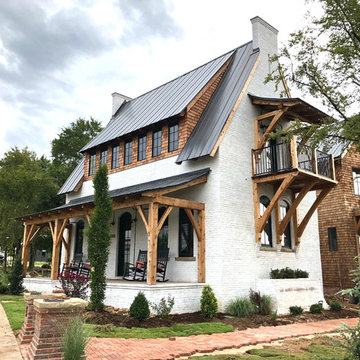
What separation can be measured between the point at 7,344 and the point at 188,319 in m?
4.74

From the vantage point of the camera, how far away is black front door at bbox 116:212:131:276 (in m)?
14.9

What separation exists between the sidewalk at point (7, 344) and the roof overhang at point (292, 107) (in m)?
10.0

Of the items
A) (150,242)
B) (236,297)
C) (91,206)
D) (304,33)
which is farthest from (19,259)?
(304,33)

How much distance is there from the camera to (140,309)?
9.04 meters

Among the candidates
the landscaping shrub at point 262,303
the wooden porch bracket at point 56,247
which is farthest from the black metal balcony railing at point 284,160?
the wooden porch bracket at point 56,247

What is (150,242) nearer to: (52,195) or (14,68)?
(14,68)

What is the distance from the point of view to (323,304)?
1266 centimetres

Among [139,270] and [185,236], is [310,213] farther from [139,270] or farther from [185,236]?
[139,270]

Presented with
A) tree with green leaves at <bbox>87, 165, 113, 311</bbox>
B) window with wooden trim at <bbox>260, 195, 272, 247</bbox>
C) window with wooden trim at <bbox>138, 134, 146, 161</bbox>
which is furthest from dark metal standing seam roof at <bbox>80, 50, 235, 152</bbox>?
window with wooden trim at <bbox>260, 195, 272, 247</bbox>

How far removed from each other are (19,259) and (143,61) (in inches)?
388

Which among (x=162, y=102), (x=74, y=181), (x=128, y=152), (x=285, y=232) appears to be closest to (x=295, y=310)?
(x=285, y=232)

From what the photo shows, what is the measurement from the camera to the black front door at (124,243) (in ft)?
49.0

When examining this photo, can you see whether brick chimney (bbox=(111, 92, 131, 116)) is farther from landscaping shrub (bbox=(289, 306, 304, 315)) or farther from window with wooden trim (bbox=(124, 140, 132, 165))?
landscaping shrub (bbox=(289, 306, 304, 315))

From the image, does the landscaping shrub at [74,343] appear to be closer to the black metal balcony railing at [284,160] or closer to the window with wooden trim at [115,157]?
the black metal balcony railing at [284,160]
